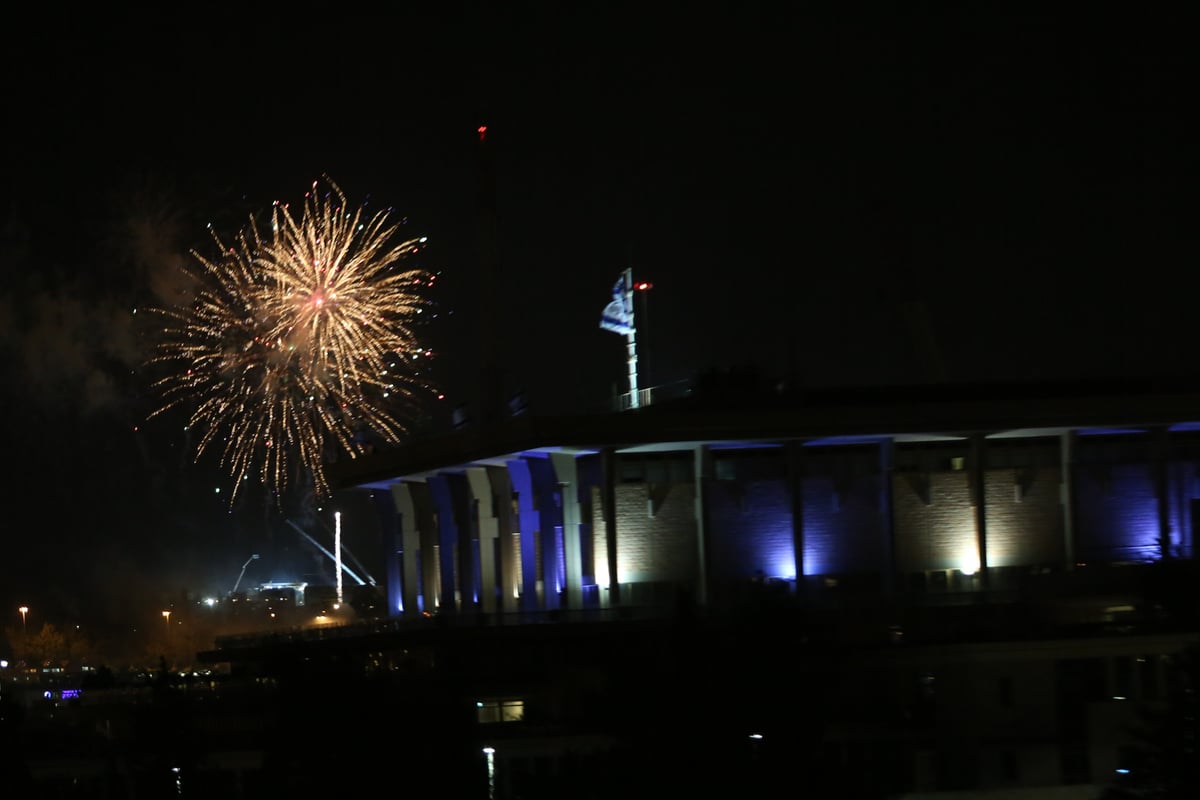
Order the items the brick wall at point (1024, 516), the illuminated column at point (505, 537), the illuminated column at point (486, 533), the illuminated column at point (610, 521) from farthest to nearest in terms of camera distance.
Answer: the illuminated column at point (486, 533)
the illuminated column at point (505, 537)
the brick wall at point (1024, 516)
the illuminated column at point (610, 521)

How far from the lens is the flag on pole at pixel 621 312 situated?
72812 mm

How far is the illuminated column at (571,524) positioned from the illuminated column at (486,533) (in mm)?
5302

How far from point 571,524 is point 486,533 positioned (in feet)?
21.3

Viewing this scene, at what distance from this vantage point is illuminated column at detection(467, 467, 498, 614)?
68.4m

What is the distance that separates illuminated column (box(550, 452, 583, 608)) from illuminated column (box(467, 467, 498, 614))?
5302 mm

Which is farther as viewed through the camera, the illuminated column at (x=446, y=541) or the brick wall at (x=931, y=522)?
the illuminated column at (x=446, y=541)

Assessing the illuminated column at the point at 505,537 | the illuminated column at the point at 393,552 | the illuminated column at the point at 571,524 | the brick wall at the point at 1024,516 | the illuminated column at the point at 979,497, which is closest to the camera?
the illuminated column at the point at 979,497

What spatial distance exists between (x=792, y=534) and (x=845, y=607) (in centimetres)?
712

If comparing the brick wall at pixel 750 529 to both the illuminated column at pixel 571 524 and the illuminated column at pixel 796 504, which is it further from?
the illuminated column at pixel 571 524

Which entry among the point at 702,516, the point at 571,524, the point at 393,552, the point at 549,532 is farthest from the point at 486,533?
the point at 393,552

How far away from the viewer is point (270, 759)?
141ft

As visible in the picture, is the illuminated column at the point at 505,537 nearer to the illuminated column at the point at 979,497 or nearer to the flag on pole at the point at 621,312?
the flag on pole at the point at 621,312

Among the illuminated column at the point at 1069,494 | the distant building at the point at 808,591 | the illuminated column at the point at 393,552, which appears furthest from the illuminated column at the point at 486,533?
the illuminated column at the point at 1069,494

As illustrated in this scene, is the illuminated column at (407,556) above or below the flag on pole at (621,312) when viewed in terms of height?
below
